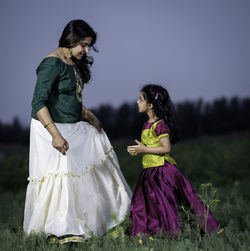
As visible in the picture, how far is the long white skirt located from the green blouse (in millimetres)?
115

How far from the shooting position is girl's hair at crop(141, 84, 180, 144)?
3.29 metres

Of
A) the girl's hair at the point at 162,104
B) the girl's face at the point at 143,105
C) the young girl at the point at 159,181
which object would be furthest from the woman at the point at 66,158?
the girl's hair at the point at 162,104

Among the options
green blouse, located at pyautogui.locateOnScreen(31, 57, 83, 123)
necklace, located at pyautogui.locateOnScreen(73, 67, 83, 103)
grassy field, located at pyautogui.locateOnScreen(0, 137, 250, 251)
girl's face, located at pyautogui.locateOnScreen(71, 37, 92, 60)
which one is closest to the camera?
grassy field, located at pyautogui.locateOnScreen(0, 137, 250, 251)

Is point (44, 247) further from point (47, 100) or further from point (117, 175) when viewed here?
point (47, 100)

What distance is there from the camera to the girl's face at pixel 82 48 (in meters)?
3.11

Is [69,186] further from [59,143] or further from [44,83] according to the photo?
[44,83]

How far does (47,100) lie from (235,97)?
65.3 ft

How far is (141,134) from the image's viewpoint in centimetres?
343

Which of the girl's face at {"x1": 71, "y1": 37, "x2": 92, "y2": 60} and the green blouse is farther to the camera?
the girl's face at {"x1": 71, "y1": 37, "x2": 92, "y2": 60}

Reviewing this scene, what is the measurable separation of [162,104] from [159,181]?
742 mm

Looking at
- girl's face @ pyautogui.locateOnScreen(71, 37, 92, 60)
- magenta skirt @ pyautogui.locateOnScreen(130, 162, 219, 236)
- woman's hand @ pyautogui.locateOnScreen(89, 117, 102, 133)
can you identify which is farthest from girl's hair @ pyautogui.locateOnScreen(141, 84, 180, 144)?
girl's face @ pyautogui.locateOnScreen(71, 37, 92, 60)

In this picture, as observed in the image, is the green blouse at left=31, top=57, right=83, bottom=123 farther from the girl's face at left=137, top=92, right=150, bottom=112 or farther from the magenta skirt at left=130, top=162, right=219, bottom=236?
the magenta skirt at left=130, top=162, right=219, bottom=236

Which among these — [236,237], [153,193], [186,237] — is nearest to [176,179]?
[153,193]

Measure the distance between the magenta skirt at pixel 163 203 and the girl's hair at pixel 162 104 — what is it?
340 mm
